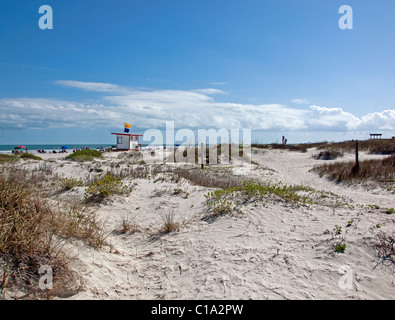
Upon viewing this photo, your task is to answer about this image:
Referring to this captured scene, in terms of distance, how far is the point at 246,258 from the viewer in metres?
4.29

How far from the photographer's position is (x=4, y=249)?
3.24 metres

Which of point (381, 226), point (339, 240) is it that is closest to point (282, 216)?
point (339, 240)

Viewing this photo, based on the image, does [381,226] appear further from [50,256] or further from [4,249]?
[4,249]

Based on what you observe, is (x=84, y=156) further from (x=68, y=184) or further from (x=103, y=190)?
(x=103, y=190)

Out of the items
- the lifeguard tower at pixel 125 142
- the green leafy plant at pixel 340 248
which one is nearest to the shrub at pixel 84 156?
the lifeguard tower at pixel 125 142

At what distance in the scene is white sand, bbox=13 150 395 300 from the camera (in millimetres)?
3520

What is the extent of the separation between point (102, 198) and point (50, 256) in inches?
179

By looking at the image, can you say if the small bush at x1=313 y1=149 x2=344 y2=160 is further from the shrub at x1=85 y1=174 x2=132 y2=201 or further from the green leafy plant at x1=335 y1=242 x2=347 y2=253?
the green leafy plant at x1=335 y1=242 x2=347 y2=253

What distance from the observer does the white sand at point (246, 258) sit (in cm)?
352

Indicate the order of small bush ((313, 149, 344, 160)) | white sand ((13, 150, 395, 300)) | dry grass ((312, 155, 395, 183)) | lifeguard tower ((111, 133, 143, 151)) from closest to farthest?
white sand ((13, 150, 395, 300)) → dry grass ((312, 155, 395, 183)) → small bush ((313, 149, 344, 160)) → lifeguard tower ((111, 133, 143, 151))

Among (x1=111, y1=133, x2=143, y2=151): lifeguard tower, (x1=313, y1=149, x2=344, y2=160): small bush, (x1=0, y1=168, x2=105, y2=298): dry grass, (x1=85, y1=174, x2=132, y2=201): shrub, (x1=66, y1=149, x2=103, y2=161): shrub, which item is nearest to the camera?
(x1=0, y1=168, x2=105, y2=298): dry grass

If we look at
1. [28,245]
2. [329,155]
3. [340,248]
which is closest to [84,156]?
[28,245]

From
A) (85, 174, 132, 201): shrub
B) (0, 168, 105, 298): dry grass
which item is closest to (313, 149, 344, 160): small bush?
(85, 174, 132, 201): shrub

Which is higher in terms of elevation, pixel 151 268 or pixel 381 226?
pixel 381 226
